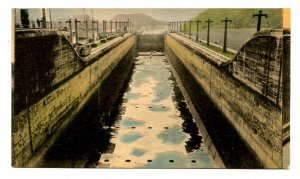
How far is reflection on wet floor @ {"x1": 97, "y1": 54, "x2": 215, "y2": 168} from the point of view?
12.7 m

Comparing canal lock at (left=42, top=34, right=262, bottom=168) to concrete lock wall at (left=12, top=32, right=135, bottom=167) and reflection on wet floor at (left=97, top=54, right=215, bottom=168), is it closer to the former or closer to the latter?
reflection on wet floor at (left=97, top=54, right=215, bottom=168)

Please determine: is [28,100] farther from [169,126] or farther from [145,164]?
[169,126]

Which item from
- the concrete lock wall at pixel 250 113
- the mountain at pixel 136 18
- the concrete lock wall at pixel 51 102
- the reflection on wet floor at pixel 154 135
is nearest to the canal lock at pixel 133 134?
the reflection on wet floor at pixel 154 135

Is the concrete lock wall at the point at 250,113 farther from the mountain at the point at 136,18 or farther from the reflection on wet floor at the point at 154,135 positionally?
the mountain at the point at 136,18

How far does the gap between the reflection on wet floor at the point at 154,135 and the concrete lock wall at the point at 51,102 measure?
226 centimetres

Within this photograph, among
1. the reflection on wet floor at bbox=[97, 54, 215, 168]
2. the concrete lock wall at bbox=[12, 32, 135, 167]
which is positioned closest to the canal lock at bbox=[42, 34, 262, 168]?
the reflection on wet floor at bbox=[97, 54, 215, 168]

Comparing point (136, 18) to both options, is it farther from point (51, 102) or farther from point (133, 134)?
point (51, 102)

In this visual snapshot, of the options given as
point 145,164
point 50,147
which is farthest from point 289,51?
point 50,147

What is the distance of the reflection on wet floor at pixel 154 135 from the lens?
12688 mm

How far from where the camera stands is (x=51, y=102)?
508 inches

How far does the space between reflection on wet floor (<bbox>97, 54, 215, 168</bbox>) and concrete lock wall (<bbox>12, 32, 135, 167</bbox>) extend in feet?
7.41
